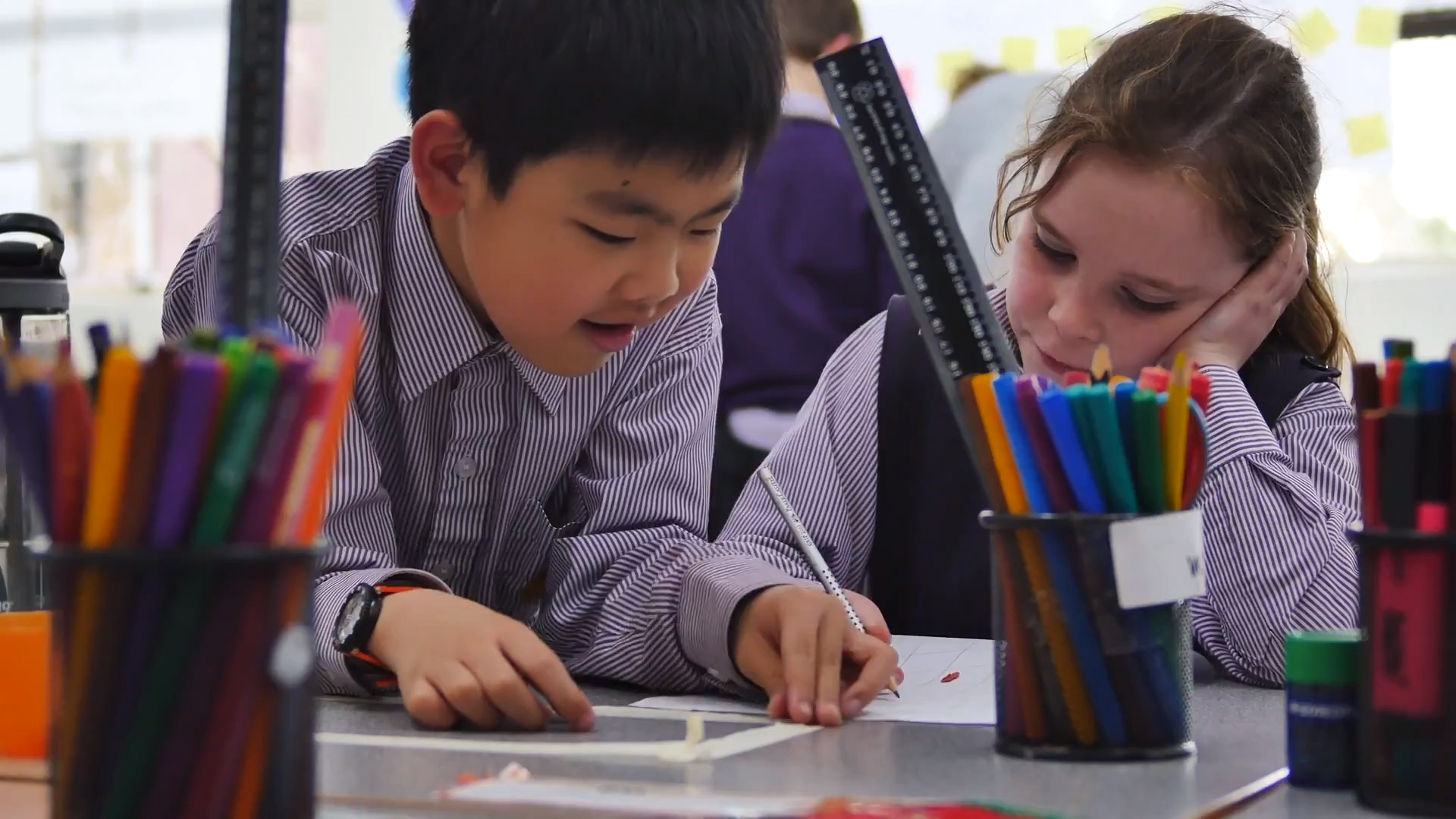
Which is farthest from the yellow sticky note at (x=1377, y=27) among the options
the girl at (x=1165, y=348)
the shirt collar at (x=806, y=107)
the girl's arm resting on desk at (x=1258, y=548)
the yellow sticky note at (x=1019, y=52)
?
the girl's arm resting on desk at (x=1258, y=548)

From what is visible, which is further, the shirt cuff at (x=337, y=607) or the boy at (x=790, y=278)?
the boy at (x=790, y=278)

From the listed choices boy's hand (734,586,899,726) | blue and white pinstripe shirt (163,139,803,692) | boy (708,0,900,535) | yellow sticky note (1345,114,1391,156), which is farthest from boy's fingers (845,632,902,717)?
yellow sticky note (1345,114,1391,156)

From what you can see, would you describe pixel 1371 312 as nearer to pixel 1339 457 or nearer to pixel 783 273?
pixel 783 273

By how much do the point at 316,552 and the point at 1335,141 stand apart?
2341 millimetres

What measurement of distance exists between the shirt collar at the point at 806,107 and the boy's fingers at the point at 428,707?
132cm

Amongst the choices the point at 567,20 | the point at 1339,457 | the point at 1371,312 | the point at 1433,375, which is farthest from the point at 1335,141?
the point at 1433,375

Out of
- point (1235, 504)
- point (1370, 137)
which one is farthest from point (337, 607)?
point (1370, 137)

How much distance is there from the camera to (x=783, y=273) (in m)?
1.91

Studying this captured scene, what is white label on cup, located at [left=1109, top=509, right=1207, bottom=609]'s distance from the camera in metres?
0.64

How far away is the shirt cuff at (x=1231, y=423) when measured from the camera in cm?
109

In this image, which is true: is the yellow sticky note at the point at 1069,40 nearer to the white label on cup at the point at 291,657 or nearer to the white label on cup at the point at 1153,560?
the white label on cup at the point at 1153,560

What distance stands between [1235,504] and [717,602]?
1.33 feet

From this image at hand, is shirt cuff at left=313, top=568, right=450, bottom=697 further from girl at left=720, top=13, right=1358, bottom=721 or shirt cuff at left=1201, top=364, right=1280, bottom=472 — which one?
shirt cuff at left=1201, top=364, right=1280, bottom=472

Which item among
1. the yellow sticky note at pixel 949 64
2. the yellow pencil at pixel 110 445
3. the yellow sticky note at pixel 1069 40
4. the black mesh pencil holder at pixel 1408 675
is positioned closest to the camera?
the yellow pencil at pixel 110 445
